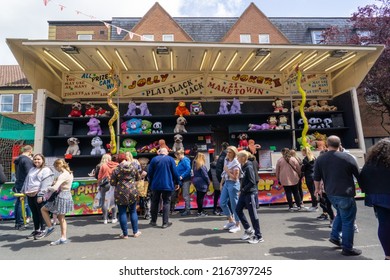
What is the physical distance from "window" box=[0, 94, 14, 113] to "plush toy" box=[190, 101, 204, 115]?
16.8 metres

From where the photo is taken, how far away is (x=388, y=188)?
3.27 meters

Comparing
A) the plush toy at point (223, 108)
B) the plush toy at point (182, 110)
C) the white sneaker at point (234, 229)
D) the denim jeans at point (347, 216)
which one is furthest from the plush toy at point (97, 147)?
the denim jeans at point (347, 216)

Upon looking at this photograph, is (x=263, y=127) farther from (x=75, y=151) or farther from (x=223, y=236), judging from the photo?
(x=75, y=151)

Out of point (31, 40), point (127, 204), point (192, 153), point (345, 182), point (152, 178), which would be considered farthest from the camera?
point (192, 153)

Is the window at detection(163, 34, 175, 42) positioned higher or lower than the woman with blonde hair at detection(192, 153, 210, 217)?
higher

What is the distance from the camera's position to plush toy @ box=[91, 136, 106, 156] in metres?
8.64

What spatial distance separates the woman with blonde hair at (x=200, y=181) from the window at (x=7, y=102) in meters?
18.9

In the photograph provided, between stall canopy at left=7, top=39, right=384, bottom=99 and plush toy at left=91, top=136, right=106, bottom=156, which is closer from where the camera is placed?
stall canopy at left=7, top=39, right=384, bottom=99

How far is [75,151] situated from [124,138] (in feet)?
5.27

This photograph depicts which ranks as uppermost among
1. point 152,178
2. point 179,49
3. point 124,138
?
point 179,49

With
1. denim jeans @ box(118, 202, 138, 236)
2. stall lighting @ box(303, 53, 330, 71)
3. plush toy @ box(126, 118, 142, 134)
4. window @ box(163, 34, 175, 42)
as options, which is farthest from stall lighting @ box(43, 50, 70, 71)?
window @ box(163, 34, 175, 42)

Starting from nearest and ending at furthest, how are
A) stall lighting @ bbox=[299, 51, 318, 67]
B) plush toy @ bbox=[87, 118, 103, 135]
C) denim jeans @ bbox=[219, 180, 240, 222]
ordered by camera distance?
denim jeans @ bbox=[219, 180, 240, 222]
stall lighting @ bbox=[299, 51, 318, 67]
plush toy @ bbox=[87, 118, 103, 135]

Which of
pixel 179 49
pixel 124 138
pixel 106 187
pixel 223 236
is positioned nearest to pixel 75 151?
pixel 124 138

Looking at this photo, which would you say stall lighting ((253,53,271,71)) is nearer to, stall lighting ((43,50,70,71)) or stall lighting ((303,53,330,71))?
stall lighting ((303,53,330,71))
